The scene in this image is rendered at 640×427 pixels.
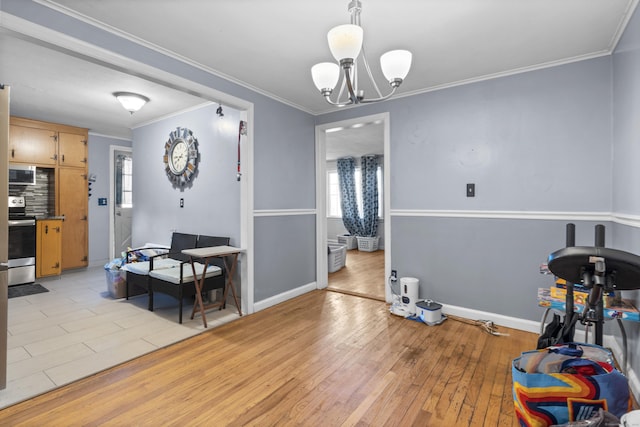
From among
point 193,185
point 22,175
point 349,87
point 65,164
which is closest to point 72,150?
point 65,164

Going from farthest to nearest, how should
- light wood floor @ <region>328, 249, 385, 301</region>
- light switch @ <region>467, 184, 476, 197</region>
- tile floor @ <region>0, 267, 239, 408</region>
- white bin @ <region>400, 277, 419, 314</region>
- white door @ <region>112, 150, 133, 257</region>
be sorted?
1. white door @ <region>112, 150, 133, 257</region>
2. light wood floor @ <region>328, 249, 385, 301</region>
3. white bin @ <region>400, 277, 419, 314</region>
4. light switch @ <region>467, 184, 476, 197</region>
5. tile floor @ <region>0, 267, 239, 408</region>

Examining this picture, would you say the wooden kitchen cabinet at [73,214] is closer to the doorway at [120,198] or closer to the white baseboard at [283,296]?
the doorway at [120,198]

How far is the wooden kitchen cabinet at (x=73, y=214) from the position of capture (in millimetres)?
5031

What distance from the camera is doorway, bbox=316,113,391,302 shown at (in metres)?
3.67

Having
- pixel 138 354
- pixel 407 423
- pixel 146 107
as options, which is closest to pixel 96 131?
pixel 146 107

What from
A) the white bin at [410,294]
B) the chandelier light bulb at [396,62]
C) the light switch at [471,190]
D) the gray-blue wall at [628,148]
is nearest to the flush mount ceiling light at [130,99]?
the chandelier light bulb at [396,62]

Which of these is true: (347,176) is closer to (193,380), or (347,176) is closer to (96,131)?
(96,131)

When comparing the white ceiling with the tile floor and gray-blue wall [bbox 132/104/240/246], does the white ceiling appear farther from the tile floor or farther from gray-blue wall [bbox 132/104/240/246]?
the tile floor

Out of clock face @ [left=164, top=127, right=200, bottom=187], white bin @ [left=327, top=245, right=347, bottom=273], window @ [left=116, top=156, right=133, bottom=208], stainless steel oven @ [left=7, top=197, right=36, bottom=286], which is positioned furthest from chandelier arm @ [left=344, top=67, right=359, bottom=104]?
window @ [left=116, top=156, right=133, bottom=208]

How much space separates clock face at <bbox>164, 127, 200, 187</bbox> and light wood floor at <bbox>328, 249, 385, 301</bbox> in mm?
2498

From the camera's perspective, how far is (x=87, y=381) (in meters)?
2.07

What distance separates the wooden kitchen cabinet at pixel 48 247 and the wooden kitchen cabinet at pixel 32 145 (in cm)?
96

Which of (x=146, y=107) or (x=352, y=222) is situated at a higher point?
(x=146, y=107)

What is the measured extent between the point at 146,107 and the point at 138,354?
3.17m
